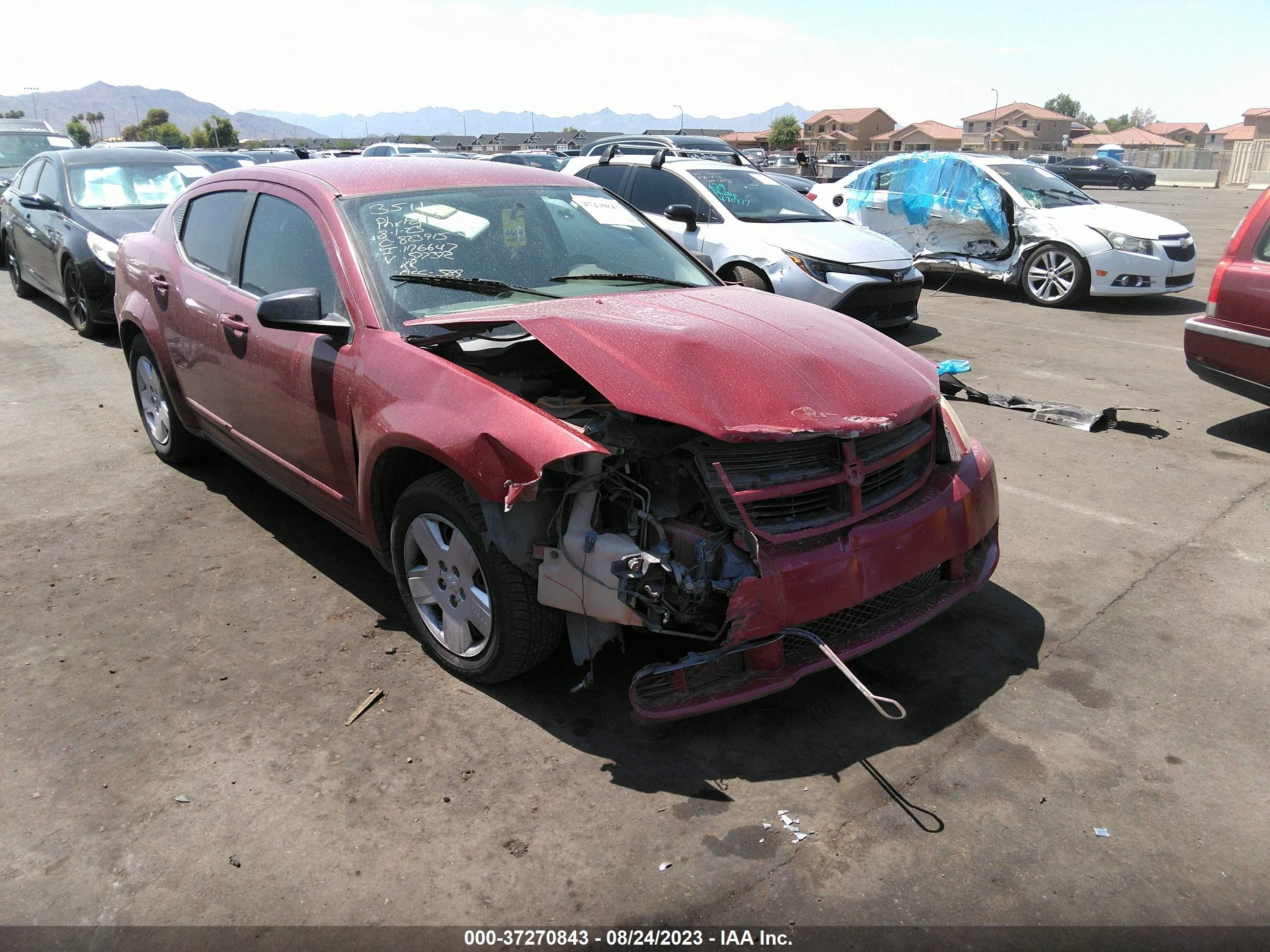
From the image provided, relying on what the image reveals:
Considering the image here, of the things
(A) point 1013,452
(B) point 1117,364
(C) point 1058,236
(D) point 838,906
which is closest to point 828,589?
(D) point 838,906

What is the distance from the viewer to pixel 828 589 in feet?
9.75

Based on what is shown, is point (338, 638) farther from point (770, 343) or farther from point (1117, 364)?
Answer: point (1117, 364)

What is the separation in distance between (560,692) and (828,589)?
43.1 inches

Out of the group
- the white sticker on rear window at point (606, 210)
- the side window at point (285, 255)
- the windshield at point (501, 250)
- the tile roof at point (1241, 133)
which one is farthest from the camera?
the tile roof at point (1241, 133)

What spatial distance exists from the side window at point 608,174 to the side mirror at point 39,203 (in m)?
5.29

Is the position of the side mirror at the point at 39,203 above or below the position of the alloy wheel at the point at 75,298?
above

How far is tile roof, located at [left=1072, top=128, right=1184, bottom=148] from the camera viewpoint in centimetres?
8750

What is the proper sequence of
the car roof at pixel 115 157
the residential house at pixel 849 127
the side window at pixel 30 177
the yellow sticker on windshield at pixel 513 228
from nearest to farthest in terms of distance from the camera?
the yellow sticker on windshield at pixel 513 228, the car roof at pixel 115 157, the side window at pixel 30 177, the residential house at pixel 849 127

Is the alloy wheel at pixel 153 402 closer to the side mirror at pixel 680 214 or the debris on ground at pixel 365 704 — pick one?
the debris on ground at pixel 365 704

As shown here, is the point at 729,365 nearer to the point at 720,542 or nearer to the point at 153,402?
the point at 720,542

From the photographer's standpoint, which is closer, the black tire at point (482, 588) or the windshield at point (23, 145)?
the black tire at point (482, 588)

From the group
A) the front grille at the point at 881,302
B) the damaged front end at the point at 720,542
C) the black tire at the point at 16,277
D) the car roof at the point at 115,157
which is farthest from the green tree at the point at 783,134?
the damaged front end at the point at 720,542

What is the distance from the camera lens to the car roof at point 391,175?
4043 mm

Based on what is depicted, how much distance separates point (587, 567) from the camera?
Answer: 2941mm
